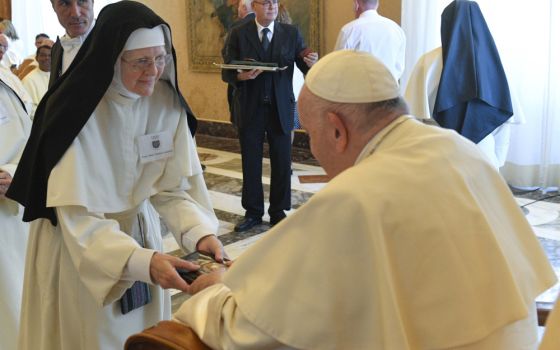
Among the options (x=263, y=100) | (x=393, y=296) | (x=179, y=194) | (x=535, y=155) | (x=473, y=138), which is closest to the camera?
(x=393, y=296)

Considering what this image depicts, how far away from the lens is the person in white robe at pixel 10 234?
10.4 feet

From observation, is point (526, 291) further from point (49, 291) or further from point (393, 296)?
point (49, 291)

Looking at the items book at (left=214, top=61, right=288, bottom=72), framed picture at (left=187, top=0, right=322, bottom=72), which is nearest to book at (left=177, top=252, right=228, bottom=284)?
book at (left=214, top=61, right=288, bottom=72)

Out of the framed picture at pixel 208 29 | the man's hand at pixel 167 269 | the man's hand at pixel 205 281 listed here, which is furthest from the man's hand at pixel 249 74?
the framed picture at pixel 208 29

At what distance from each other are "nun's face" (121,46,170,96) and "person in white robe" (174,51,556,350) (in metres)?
0.89

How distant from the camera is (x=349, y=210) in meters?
1.44

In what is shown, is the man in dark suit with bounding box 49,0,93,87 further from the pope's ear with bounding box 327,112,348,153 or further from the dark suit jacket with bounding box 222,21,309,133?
the pope's ear with bounding box 327,112,348,153

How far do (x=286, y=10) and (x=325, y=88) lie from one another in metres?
7.64

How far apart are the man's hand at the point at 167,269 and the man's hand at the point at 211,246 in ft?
0.81

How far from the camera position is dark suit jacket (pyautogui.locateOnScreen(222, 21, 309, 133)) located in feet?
18.3

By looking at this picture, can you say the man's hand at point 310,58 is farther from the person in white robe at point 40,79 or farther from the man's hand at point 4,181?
the man's hand at point 4,181

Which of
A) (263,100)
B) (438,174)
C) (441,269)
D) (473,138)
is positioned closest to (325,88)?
(438,174)

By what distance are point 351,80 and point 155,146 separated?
1.02 metres

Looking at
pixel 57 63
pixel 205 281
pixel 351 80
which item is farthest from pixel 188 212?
pixel 57 63
